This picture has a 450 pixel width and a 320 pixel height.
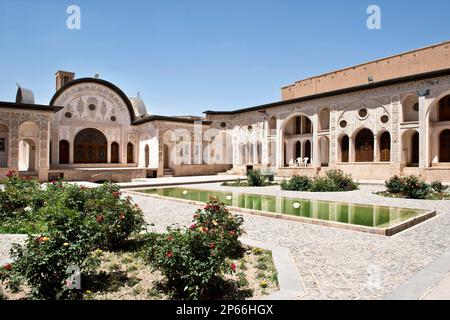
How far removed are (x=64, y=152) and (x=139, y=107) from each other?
10.1 meters

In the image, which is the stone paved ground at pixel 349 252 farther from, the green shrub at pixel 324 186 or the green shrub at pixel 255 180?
the green shrub at pixel 255 180

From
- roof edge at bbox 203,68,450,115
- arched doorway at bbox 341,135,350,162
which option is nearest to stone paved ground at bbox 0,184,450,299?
roof edge at bbox 203,68,450,115

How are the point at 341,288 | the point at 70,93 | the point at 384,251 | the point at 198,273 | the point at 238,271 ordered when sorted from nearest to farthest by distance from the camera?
the point at 198,273 → the point at 341,288 → the point at 238,271 → the point at 384,251 → the point at 70,93

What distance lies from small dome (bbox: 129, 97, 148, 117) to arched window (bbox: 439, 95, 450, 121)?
25.9 m

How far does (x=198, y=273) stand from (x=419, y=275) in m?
3.00

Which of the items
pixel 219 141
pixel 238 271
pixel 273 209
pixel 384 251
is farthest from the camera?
pixel 219 141

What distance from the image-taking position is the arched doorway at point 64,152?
1067 inches

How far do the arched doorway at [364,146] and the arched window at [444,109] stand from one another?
4482 millimetres

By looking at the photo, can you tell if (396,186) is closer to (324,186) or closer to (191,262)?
(324,186)

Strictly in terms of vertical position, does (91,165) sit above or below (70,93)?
below

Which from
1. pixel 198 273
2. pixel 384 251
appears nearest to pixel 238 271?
pixel 198 273

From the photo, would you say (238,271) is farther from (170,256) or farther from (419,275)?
(419,275)

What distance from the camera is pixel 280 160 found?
94.5 ft
